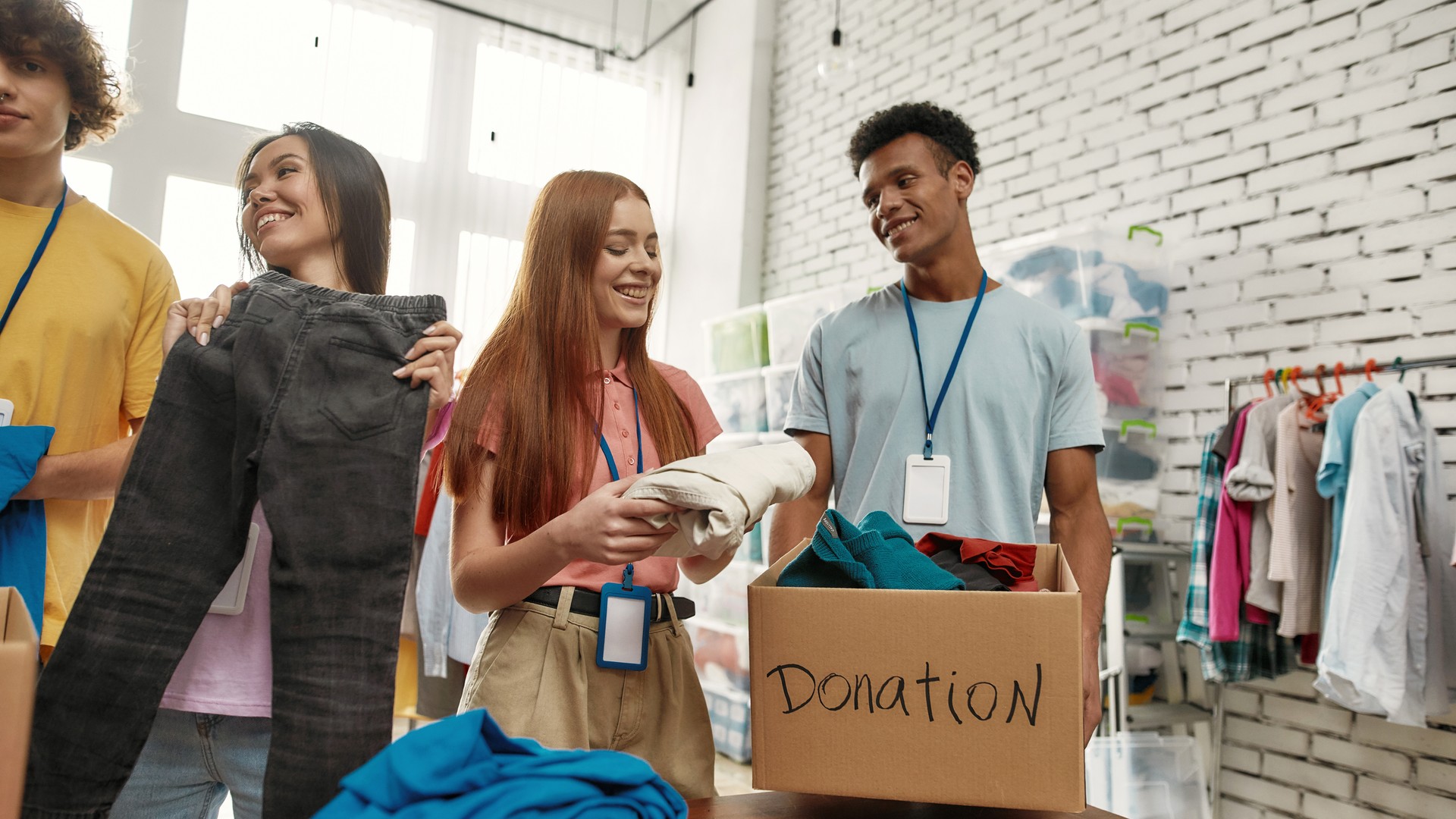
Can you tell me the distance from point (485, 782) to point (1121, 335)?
11.0 ft

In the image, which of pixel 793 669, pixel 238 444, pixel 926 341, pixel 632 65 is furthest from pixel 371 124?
pixel 793 669

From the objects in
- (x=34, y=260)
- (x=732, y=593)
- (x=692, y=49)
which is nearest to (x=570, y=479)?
(x=34, y=260)

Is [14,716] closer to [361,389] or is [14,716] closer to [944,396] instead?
[361,389]

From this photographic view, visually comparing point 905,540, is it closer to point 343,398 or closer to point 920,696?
point 920,696

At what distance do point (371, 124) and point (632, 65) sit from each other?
187cm

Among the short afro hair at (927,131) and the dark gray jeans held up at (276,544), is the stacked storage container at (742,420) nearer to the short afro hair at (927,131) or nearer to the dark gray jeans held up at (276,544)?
the short afro hair at (927,131)

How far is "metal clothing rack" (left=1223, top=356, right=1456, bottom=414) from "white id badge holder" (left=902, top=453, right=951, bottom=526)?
1961mm

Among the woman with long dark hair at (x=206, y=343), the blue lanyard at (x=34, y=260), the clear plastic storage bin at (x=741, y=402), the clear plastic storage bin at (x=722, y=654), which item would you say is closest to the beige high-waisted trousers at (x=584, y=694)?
the woman with long dark hair at (x=206, y=343)

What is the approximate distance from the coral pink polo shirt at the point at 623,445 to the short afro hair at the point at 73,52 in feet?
2.97

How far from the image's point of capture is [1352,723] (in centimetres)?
313

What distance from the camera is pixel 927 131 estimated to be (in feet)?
6.77

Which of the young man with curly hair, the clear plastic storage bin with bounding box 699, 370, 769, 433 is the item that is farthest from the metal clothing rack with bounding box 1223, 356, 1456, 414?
the young man with curly hair

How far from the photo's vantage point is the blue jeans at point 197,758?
1244 mm

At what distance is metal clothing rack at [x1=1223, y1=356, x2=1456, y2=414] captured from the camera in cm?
292
